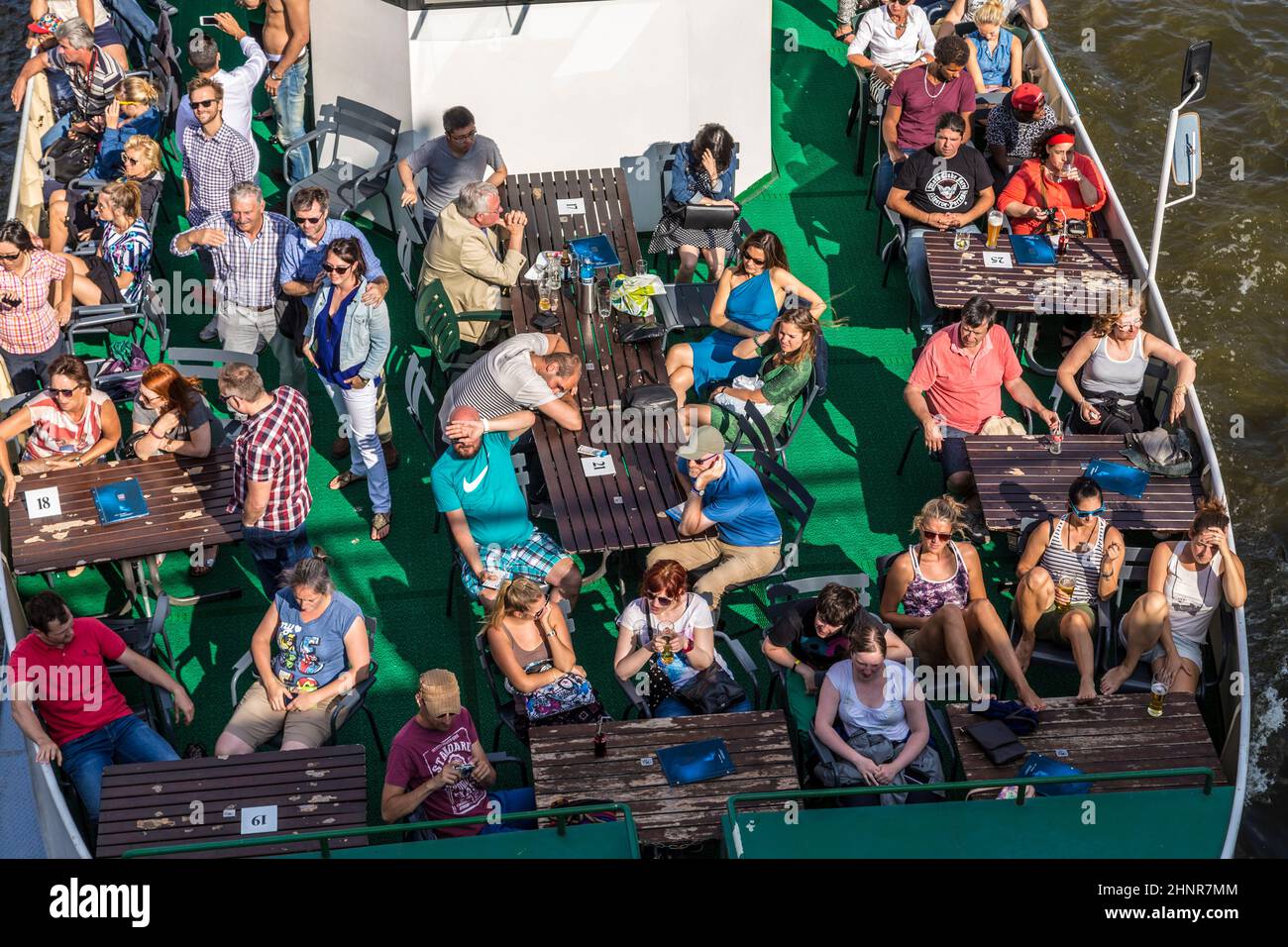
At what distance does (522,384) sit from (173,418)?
1.96 m

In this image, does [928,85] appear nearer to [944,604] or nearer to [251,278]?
[944,604]

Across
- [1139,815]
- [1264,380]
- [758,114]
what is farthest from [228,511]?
[1264,380]

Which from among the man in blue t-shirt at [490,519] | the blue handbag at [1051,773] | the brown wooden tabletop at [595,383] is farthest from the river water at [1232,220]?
the man in blue t-shirt at [490,519]

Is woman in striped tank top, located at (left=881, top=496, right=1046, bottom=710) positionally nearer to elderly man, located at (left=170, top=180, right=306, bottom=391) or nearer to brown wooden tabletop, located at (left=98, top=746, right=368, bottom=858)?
brown wooden tabletop, located at (left=98, top=746, right=368, bottom=858)

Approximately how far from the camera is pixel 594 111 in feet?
38.8

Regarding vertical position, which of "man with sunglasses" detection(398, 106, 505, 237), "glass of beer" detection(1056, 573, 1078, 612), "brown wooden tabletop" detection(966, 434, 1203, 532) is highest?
"man with sunglasses" detection(398, 106, 505, 237)

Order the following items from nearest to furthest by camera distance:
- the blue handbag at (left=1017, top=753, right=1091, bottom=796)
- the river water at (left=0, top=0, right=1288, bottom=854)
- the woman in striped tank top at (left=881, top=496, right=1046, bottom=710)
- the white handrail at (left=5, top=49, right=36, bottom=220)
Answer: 1. the blue handbag at (left=1017, top=753, right=1091, bottom=796)
2. the woman in striped tank top at (left=881, top=496, right=1046, bottom=710)
3. the white handrail at (left=5, top=49, right=36, bottom=220)
4. the river water at (left=0, top=0, right=1288, bottom=854)

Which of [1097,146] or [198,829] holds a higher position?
[1097,146]

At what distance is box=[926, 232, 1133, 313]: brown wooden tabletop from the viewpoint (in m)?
10.2

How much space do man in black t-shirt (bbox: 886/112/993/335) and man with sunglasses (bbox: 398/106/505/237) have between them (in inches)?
113

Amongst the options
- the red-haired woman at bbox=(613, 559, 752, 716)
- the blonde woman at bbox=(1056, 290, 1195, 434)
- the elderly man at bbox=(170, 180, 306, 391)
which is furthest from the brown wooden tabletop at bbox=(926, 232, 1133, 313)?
the elderly man at bbox=(170, 180, 306, 391)
